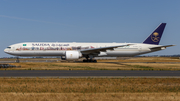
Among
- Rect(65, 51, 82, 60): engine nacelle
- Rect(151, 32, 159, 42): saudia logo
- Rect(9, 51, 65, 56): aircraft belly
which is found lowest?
Rect(65, 51, 82, 60): engine nacelle

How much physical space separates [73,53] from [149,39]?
21.9m

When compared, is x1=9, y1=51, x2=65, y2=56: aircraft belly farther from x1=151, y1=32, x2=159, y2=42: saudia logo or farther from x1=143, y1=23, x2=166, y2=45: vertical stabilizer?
x1=151, y1=32, x2=159, y2=42: saudia logo

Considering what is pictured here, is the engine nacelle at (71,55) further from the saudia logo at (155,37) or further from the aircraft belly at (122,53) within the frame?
the saudia logo at (155,37)

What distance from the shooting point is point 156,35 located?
46875mm

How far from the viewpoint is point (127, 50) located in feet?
149

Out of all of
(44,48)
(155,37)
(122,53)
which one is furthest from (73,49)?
(155,37)

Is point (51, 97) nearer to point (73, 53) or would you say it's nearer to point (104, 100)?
point (104, 100)

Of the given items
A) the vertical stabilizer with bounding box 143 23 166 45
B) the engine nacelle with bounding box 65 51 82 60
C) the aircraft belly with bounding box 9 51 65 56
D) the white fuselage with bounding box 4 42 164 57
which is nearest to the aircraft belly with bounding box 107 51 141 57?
the white fuselage with bounding box 4 42 164 57

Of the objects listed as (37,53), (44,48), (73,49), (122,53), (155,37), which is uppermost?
(155,37)

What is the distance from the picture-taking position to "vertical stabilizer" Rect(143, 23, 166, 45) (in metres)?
46.8

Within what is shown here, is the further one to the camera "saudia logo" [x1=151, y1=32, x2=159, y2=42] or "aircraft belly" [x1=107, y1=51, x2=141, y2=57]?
"saudia logo" [x1=151, y1=32, x2=159, y2=42]

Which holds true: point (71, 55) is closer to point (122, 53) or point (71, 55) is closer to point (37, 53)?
point (37, 53)

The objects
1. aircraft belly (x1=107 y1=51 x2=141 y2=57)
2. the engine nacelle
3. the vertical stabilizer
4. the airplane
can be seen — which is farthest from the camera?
the vertical stabilizer

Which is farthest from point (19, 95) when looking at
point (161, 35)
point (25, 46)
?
point (161, 35)
